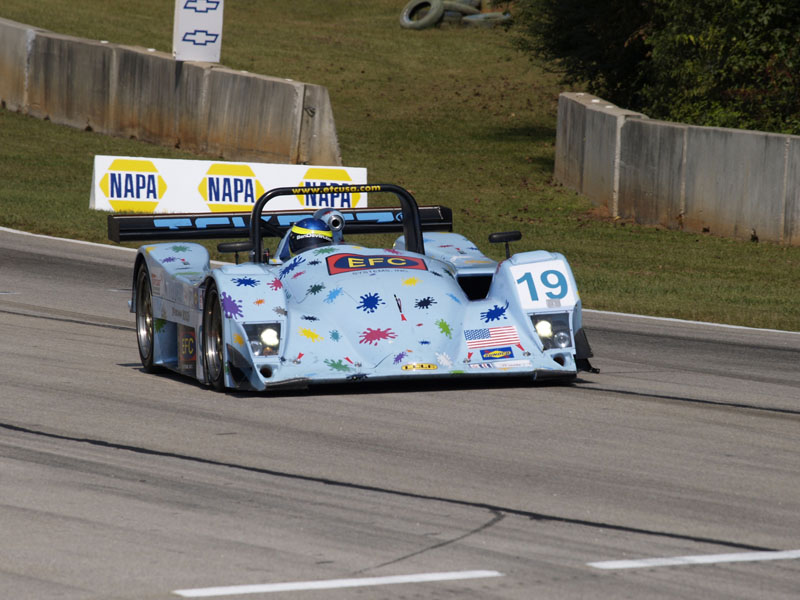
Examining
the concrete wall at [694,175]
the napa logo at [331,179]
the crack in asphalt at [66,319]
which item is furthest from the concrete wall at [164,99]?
the crack in asphalt at [66,319]

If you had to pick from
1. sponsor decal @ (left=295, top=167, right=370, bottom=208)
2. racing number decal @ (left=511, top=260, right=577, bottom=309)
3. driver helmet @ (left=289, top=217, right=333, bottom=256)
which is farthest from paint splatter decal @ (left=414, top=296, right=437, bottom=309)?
sponsor decal @ (left=295, top=167, right=370, bottom=208)

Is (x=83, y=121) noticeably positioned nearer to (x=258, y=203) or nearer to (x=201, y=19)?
(x=201, y=19)

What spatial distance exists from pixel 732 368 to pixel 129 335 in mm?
5120

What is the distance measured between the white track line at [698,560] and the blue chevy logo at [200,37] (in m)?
23.2

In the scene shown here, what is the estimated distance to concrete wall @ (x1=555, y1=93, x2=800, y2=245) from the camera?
775 inches

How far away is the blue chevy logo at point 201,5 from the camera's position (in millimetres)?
26659

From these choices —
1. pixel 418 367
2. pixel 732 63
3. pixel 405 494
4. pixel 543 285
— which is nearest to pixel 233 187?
pixel 732 63

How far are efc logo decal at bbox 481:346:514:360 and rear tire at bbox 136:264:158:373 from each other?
8.73ft

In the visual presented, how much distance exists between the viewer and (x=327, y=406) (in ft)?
29.6

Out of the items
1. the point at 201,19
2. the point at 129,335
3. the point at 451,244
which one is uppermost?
the point at 201,19

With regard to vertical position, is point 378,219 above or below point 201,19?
below

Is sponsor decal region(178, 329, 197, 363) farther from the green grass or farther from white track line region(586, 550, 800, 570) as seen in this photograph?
the green grass

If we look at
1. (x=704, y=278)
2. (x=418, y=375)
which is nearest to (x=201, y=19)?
(x=704, y=278)

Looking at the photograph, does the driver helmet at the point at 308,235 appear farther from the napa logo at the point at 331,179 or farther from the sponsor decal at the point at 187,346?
the napa logo at the point at 331,179
